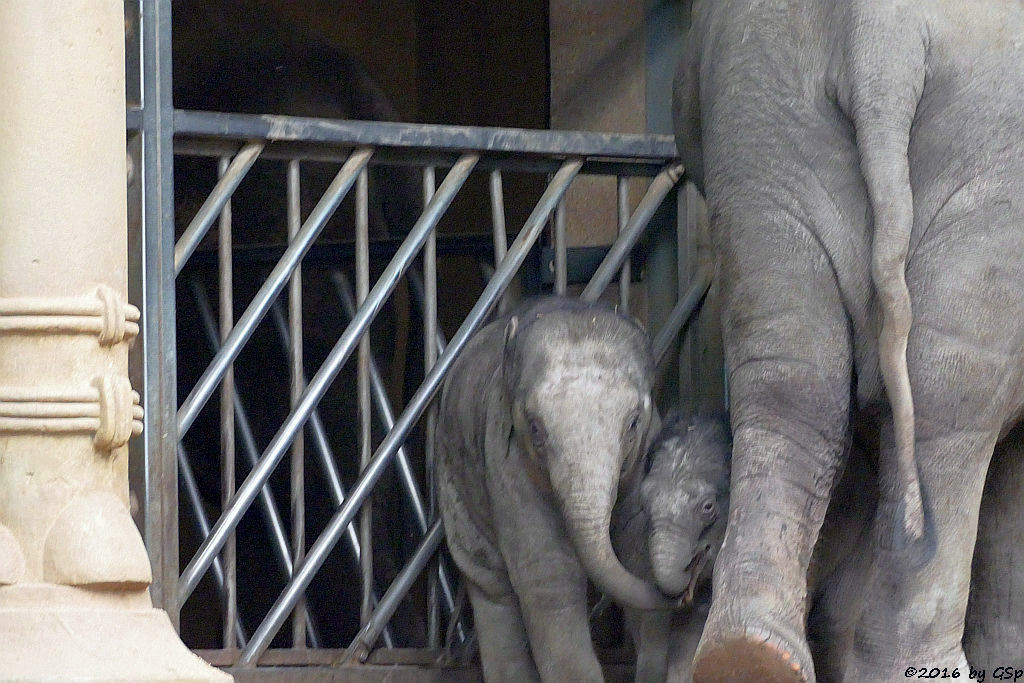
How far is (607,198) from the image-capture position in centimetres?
488

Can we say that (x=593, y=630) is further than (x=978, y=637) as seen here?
Yes

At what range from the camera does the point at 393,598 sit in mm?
4270

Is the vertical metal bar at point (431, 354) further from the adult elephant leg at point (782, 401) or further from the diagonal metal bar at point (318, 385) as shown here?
the adult elephant leg at point (782, 401)

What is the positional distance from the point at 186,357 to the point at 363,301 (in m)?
1.25

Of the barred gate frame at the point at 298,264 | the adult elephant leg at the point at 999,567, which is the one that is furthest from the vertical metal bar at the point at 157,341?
the adult elephant leg at the point at 999,567

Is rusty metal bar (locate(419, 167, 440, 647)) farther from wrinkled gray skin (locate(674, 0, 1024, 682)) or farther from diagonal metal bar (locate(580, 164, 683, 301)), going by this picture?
wrinkled gray skin (locate(674, 0, 1024, 682))

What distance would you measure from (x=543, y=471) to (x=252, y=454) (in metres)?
1.40

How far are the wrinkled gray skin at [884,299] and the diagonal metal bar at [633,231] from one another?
40.8 inches

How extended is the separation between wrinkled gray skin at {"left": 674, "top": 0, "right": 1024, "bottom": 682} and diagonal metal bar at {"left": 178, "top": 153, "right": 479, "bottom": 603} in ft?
3.33

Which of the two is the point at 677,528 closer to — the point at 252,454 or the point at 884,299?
the point at 884,299

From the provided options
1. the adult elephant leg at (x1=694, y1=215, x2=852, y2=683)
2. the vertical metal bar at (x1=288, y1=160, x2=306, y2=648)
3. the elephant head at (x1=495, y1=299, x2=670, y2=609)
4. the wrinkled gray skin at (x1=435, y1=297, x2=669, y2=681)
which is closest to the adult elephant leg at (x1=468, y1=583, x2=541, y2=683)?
the wrinkled gray skin at (x1=435, y1=297, x2=669, y2=681)

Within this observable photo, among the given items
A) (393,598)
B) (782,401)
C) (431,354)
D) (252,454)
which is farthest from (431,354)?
(782,401)

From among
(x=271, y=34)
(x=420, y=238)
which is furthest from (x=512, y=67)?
(x=420, y=238)

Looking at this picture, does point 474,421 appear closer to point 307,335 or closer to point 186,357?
point 307,335
